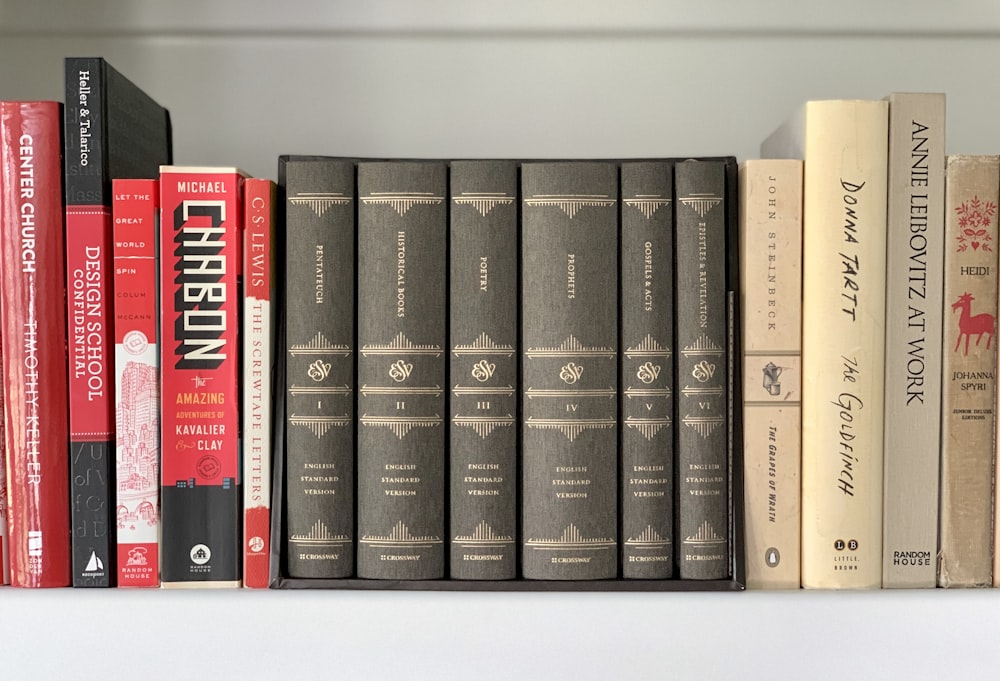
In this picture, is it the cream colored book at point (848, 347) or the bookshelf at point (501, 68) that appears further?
the bookshelf at point (501, 68)

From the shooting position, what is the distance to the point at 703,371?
1.94 feet

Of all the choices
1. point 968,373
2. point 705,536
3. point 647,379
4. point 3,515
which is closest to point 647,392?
point 647,379

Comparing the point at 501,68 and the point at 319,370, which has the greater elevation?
the point at 501,68

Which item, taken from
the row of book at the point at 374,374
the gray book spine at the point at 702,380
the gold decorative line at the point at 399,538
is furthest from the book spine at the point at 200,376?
the gray book spine at the point at 702,380

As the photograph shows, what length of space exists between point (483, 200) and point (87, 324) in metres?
0.30

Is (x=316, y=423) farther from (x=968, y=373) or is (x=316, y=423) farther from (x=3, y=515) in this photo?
(x=968, y=373)

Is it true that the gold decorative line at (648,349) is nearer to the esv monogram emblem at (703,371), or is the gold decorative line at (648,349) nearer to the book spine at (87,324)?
the esv monogram emblem at (703,371)

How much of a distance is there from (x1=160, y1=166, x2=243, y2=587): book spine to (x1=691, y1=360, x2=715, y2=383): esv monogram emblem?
0.34m

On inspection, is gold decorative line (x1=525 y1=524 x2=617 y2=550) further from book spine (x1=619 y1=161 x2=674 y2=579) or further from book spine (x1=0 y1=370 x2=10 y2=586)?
book spine (x1=0 y1=370 x2=10 y2=586)

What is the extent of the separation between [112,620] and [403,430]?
243 millimetres

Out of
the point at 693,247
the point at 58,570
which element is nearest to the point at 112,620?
the point at 58,570

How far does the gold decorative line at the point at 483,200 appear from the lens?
60 centimetres

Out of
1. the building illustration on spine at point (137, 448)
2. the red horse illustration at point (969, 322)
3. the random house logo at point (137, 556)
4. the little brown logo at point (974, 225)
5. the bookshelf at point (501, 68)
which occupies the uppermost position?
the bookshelf at point (501, 68)

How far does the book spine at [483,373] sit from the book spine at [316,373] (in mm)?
82
